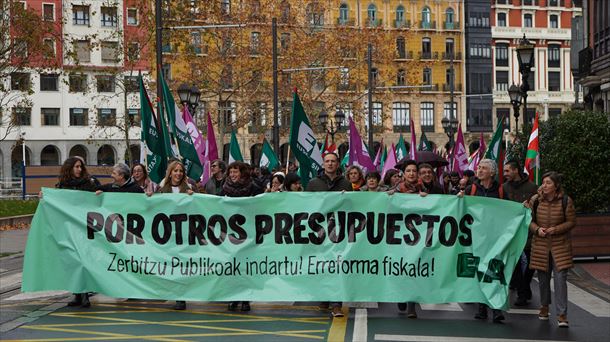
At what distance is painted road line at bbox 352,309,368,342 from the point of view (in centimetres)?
907

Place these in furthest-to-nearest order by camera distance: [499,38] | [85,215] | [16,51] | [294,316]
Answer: [499,38] → [16,51] → [85,215] → [294,316]

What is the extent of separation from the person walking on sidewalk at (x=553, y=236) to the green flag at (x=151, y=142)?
18.4ft

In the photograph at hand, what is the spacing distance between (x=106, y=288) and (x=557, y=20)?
288 ft

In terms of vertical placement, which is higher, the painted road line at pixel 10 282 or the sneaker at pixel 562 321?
the painted road line at pixel 10 282

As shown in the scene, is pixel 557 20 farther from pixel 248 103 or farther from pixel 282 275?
pixel 282 275

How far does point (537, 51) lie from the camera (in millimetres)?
92312

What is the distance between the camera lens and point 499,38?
296ft

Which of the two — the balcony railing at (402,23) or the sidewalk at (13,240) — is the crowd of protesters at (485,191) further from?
the balcony railing at (402,23)

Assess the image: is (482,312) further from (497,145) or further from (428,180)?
(497,145)

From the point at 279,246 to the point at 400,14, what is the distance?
254 ft

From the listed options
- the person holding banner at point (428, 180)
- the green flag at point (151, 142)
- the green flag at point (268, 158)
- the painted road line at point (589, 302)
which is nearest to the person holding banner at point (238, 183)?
the person holding banner at point (428, 180)

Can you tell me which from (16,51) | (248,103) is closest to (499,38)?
(248,103)

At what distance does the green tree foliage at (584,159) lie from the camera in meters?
17.4

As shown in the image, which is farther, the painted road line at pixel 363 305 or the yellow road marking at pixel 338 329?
the painted road line at pixel 363 305
